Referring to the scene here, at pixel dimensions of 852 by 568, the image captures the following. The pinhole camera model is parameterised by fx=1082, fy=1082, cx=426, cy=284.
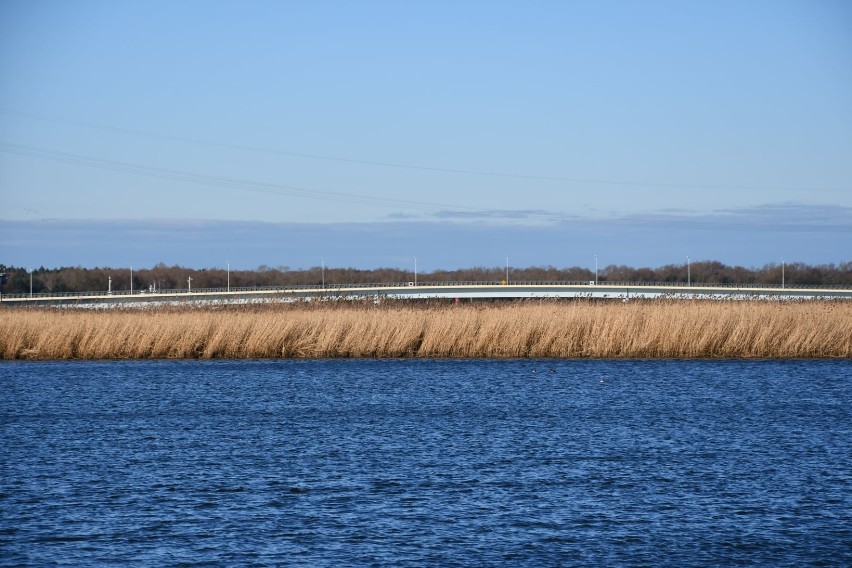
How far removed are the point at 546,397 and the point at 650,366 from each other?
382 inches

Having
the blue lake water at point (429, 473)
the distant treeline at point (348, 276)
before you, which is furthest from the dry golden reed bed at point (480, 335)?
the distant treeline at point (348, 276)

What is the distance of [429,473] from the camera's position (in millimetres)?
17922

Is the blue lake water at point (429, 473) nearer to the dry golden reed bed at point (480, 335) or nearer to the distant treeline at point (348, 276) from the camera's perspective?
the dry golden reed bed at point (480, 335)

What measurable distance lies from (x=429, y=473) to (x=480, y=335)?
21452mm

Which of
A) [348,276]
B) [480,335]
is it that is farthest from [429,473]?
[348,276]

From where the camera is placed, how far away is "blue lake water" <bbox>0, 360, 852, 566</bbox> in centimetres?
1337

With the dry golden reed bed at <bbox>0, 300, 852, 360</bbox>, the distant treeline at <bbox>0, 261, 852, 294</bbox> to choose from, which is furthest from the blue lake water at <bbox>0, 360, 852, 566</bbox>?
the distant treeline at <bbox>0, 261, 852, 294</bbox>

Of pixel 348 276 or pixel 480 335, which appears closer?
pixel 480 335

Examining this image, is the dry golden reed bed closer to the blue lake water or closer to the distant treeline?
the blue lake water

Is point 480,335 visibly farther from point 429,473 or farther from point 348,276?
point 348,276

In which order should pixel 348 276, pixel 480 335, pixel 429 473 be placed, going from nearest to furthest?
pixel 429 473
pixel 480 335
pixel 348 276

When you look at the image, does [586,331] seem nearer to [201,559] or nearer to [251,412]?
[251,412]

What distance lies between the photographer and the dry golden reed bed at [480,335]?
39.0 m

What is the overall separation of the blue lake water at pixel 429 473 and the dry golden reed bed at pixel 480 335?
20.7 ft
